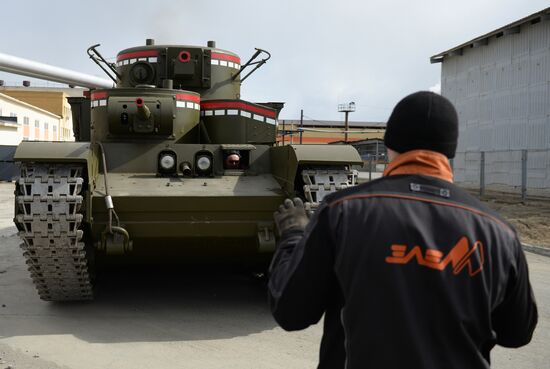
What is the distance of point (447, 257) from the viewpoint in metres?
1.84

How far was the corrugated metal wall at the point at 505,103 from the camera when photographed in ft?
63.3

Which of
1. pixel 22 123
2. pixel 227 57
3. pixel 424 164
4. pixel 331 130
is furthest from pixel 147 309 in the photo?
pixel 331 130

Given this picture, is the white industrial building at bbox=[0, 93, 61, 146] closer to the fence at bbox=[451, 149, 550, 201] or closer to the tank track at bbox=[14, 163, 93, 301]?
the fence at bbox=[451, 149, 550, 201]

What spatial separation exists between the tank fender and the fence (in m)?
12.2

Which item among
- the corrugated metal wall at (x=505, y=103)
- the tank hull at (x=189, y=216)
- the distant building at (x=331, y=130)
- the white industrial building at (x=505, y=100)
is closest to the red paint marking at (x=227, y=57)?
the tank hull at (x=189, y=216)

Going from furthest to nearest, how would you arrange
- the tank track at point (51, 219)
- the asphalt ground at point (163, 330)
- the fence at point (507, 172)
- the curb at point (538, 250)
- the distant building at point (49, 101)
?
1. the distant building at point (49, 101)
2. the fence at point (507, 172)
3. the curb at point (538, 250)
4. the tank track at point (51, 219)
5. the asphalt ground at point (163, 330)

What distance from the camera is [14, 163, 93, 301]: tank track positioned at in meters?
5.34

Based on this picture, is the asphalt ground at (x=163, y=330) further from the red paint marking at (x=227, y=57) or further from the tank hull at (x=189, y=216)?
the red paint marking at (x=227, y=57)

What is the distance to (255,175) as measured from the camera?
6.73 m

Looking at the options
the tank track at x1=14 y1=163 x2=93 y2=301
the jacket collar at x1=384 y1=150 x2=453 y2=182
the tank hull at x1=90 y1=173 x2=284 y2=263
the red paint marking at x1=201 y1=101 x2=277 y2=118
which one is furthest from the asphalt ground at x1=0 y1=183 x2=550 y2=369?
the jacket collar at x1=384 y1=150 x2=453 y2=182

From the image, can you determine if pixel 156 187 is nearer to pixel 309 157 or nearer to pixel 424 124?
pixel 309 157

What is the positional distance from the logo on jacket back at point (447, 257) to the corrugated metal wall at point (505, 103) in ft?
55.0

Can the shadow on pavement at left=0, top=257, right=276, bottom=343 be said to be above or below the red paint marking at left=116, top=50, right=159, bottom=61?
below

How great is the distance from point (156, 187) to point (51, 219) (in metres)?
1.05
